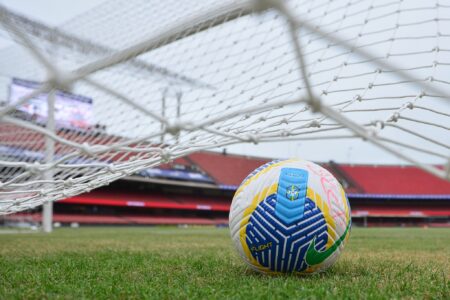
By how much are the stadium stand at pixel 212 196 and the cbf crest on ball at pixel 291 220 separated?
25820mm

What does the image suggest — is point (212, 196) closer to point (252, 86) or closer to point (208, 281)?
point (252, 86)

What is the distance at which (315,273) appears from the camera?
3475mm

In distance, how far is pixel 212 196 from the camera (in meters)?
38.8

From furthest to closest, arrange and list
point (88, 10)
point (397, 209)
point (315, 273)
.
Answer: point (397, 209)
point (88, 10)
point (315, 273)

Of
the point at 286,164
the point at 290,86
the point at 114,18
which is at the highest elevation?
the point at 114,18

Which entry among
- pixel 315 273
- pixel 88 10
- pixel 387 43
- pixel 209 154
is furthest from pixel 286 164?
pixel 209 154

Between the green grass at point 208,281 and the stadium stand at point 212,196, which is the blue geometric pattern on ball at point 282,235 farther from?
the stadium stand at point 212,196

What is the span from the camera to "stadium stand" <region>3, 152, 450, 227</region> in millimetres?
31938

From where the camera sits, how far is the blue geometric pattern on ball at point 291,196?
316 centimetres

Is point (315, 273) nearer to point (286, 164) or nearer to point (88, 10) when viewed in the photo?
point (286, 164)

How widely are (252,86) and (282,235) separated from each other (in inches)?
80.8

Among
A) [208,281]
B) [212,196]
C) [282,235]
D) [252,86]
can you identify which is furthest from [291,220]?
[212,196]

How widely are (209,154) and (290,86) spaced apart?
123 ft

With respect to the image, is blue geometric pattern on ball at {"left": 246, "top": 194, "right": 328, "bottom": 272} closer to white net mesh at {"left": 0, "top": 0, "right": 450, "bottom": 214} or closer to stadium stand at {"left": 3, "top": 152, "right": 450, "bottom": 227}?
white net mesh at {"left": 0, "top": 0, "right": 450, "bottom": 214}
